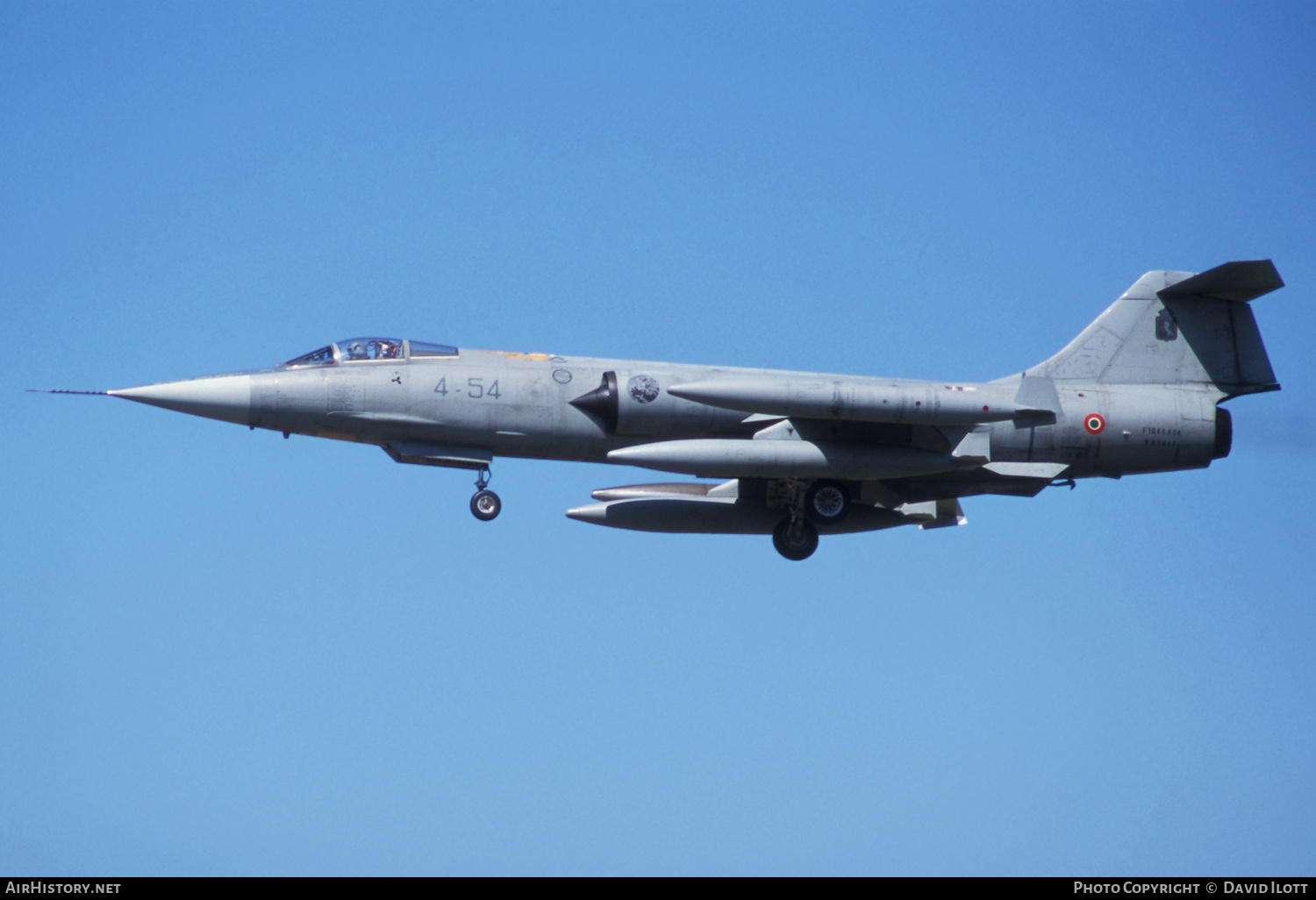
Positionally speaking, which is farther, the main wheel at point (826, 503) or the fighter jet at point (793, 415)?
the main wheel at point (826, 503)

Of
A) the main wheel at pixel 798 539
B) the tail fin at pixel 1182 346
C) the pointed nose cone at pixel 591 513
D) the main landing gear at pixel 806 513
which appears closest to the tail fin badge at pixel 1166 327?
the tail fin at pixel 1182 346

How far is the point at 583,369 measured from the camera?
835 inches

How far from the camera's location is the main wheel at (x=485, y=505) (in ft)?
67.9

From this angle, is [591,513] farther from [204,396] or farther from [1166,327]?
[1166,327]

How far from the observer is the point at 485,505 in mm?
20750

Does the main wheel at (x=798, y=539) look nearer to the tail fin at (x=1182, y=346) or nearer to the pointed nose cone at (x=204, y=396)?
the tail fin at (x=1182, y=346)

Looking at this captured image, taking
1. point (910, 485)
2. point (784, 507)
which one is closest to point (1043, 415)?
point (910, 485)

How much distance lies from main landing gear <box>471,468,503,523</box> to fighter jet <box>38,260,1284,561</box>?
0.03 metres

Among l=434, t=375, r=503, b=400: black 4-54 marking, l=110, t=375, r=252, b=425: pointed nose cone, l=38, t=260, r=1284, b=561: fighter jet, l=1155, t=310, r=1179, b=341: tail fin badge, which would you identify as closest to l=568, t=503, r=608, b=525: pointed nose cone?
l=38, t=260, r=1284, b=561: fighter jet

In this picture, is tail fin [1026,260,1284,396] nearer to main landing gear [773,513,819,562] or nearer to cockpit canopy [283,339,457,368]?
main landing gear [773,513,819,562]

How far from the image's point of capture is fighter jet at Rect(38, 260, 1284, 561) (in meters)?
20.2

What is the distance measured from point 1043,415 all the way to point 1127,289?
382 cm

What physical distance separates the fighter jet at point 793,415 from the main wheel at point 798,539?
1.0 inches
